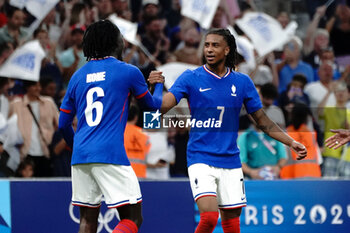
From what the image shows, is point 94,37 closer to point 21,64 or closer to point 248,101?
point 248,101

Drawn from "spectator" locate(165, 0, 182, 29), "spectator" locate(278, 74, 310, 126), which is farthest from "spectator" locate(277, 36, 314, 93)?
"spectator" locate(165, 0, 182, 29)

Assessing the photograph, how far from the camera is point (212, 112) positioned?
6598 mm

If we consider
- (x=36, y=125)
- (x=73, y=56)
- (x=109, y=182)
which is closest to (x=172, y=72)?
(x=73, y=56)

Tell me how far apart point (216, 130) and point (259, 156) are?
264cm

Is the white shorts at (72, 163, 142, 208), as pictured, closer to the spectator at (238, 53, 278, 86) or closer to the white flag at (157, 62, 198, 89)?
the white flag at (157, 62, 198, 89)

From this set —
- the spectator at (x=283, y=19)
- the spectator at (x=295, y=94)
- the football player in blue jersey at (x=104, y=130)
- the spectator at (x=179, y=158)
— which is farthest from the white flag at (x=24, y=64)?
the spectator at (x=283, y=19)

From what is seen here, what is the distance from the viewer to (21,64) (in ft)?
31.8

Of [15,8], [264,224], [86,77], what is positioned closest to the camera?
[86,77]

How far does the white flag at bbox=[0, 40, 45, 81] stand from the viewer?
9617 millimetres

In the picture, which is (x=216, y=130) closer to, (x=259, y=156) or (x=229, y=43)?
(x=229, y=43)

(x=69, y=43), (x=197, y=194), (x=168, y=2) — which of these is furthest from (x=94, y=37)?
(x=168, y=2)

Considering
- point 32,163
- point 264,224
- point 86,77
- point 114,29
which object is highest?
point 114,29

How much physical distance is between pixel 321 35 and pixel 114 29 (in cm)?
744

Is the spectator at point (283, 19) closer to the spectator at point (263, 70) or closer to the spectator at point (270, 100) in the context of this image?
the spectator at point (263, 70)
